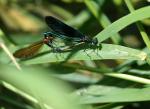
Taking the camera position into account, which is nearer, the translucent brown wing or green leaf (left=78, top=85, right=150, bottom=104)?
green leaf (left=78, top=85, right=150, bottom=104)

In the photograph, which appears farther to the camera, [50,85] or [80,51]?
[80,51]

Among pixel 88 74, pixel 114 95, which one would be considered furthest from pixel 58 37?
pixel 88 74

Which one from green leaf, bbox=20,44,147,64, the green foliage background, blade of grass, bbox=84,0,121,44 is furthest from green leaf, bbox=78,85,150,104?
blade of grass, bbox=84,0,121,44

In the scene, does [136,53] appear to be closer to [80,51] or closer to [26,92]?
[80,51]

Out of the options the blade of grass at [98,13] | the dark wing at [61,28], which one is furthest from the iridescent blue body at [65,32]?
the blade of grass at [98,13]

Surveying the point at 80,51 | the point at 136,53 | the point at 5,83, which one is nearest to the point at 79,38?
the point at 80,51

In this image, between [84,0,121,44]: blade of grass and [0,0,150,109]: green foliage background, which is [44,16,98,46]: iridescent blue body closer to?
[0,0,150,109]: green foliage background
